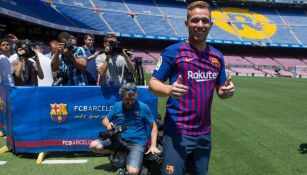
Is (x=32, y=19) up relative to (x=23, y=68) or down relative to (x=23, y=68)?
up

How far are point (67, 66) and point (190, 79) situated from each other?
3.46 meters

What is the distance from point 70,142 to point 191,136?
Result: 326 centimetres

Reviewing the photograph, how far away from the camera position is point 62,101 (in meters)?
5.20

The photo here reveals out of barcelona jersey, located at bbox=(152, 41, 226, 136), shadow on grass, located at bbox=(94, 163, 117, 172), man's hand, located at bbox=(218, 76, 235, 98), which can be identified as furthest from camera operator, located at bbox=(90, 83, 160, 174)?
man's hand, located at bbox=(218, 76, 235, 98)

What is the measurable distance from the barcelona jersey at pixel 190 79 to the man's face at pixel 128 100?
71.5 inches

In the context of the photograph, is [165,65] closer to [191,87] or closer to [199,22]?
[191,87]

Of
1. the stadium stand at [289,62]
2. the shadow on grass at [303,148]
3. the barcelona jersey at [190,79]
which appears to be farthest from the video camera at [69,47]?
the stadium stand at [289,62]

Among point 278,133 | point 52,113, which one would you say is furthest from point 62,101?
point 278,133

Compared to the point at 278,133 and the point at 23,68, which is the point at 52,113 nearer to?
the point at 23,68

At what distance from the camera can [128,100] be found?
4352 mm

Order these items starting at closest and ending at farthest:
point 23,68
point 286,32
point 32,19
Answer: point 23,68
point 32,19
point 286,32

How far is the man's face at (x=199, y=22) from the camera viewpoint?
236 centimetres

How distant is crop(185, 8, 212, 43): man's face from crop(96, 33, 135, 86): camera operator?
8.96ft

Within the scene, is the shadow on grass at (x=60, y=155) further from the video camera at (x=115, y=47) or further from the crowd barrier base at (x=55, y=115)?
the video camera at (x=115, y=47)
